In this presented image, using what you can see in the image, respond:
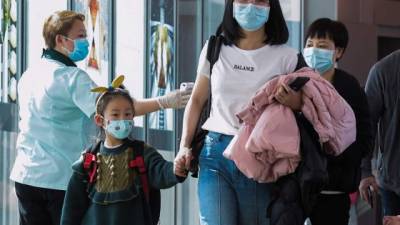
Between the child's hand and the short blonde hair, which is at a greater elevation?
the short blonde hair

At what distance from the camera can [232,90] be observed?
13.1 ft

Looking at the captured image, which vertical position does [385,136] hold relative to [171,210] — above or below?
above

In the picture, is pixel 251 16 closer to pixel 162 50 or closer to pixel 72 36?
pixel 72 36

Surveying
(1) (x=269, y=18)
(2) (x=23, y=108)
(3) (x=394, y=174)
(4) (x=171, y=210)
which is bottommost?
(4) (x=171, y=210)

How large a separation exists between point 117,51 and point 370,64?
226 centimetres

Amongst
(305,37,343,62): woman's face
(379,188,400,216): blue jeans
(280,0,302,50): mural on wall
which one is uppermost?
(280,0,302,50): mural on wall

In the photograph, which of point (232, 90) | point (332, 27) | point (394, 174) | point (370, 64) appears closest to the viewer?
point (232, 90)

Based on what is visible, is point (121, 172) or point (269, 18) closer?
point (269, 18)

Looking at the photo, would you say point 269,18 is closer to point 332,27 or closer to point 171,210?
point 332,27

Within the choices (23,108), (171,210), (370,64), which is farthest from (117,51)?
(23,108)

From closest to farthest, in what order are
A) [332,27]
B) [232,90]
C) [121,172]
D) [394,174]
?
[232,90], [121,172], [332,27], [394,174]

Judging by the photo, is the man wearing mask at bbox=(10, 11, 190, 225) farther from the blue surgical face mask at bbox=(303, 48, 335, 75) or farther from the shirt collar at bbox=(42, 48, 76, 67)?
the blue surgical face mask at bbox=(303, 48, 335, 75)

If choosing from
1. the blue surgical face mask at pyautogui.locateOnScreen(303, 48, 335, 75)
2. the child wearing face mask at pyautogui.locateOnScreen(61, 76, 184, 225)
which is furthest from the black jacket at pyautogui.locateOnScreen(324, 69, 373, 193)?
the child wearing face mask at pyautogui.locateOnScreen(61, 76, 184, 225)

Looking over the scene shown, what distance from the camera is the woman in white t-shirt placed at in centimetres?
395
